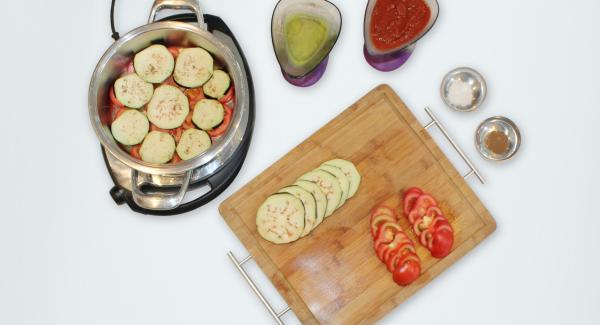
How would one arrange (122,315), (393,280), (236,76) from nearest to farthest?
(236,76), (393,280), (122,315)

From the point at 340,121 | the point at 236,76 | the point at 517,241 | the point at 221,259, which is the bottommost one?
the point at 517,241

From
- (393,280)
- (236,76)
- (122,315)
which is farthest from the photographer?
(122,315)

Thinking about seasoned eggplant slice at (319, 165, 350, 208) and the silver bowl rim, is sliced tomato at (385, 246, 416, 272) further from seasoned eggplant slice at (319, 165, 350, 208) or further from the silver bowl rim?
the silver bowl rim

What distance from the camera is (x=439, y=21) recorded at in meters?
2.63

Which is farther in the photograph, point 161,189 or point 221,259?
point 221,259

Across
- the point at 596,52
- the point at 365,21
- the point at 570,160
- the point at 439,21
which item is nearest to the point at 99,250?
the point at 365,21

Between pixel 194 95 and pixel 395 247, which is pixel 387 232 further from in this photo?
pixel 194 95

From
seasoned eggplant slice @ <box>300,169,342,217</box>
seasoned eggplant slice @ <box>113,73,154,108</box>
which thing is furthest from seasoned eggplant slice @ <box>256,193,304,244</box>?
seasoned eggplant slice @ <box>113,73,154,108</box>

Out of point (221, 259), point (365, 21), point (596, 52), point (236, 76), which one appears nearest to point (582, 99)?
point (596, 52)

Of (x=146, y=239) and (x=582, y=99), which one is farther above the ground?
(x=146, y=239)

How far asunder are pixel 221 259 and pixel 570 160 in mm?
1652

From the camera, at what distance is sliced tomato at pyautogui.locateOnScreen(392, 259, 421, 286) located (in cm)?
229

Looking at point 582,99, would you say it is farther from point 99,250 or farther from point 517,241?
point 99,250

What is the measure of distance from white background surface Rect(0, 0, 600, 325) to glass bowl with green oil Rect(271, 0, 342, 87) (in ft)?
0.72
